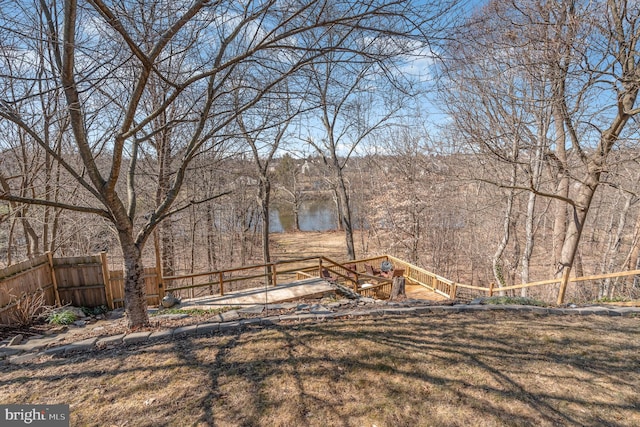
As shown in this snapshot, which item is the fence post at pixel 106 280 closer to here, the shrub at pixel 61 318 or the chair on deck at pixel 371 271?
the shrub at pixel 61 318

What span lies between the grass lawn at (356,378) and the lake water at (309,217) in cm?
2546

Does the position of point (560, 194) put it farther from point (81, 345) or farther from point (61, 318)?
point (61, 318)

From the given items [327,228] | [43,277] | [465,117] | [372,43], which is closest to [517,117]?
[465,117]

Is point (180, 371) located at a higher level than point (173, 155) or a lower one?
lower

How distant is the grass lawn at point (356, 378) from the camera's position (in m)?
2.46

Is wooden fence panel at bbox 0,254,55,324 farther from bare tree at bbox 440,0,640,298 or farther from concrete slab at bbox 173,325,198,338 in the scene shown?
bare tree at bbox 440,0,640,298

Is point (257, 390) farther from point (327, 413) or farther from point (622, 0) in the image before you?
point (622, 0)

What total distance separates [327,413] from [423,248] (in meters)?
14.1

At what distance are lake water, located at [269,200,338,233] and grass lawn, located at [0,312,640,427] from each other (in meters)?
25.5

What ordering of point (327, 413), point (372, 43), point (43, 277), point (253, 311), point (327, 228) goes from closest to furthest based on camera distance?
point (327, 413)
point (372, 43)
point (253, 311)
point (43, 277)
point (327, 228)

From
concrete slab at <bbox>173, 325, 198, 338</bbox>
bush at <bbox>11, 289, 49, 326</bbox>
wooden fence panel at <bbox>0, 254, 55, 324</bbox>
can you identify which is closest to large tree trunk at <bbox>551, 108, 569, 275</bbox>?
concrete slab at <bbox>173, 325, 198, 338</bbox>

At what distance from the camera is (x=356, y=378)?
2914mm

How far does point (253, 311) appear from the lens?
193 inches

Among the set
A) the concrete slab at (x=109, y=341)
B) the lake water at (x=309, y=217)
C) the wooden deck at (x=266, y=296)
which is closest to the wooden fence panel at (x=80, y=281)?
the wooden deck at (x=266, y=296)
